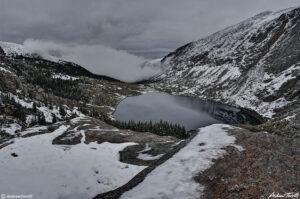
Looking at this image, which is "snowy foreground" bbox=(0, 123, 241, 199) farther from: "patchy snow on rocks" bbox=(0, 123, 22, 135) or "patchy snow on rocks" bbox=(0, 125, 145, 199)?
"patchy snow on rocks" bbox=(0, 123, 22, 135)

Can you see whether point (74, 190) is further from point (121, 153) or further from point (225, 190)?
point (225, 190)

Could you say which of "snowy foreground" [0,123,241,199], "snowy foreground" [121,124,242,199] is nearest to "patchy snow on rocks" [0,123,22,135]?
"snowy foreground" [0,123,241,199]

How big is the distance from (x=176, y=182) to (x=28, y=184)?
1748 cm

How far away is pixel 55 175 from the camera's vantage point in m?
20.1

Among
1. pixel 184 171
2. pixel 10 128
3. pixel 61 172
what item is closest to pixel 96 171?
pixel 61 172

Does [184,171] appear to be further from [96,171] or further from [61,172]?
[61,172]

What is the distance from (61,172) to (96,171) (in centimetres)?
440

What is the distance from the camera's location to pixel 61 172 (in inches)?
820

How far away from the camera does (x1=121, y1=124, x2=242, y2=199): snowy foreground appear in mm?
9656

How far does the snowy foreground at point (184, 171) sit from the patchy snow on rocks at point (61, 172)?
8.59 m

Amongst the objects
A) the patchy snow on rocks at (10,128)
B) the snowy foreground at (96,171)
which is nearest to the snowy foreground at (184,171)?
Answer: the snowy foreground at (96,171)

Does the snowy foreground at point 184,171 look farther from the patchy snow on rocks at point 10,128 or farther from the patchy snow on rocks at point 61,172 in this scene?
the patchy snow on rocks at point 10,128

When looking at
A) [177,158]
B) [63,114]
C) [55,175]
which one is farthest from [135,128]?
[177,158]

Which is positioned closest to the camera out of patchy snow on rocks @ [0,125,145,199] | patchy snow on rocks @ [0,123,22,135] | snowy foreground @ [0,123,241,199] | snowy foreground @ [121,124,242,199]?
snowy foreground @ [121,124,242,199]
